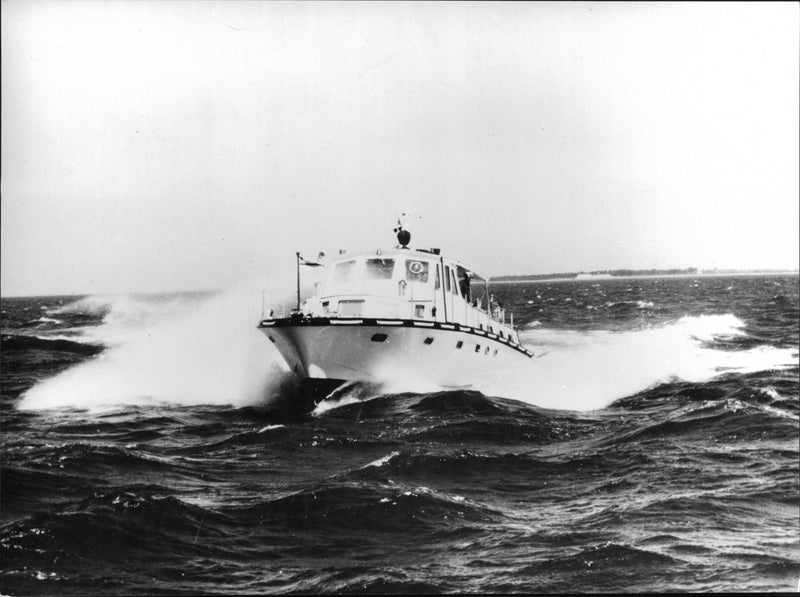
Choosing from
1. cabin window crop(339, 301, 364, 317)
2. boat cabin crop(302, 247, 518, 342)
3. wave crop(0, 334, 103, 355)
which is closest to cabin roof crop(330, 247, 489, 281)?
boat cabin crop(302, 247, 518, 342)

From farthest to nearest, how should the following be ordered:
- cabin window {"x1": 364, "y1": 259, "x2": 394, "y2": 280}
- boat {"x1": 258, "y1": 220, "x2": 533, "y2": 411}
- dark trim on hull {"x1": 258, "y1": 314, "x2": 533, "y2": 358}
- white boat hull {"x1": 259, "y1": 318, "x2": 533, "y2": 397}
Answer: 1. cabin window {"x1": 364, "y1": 259, "x2": 394, "y2": 280}
2. boat {"x1": 258, "y1": 220, "x2": 533, "y2": 411}
3. white boat hull {"x1": 259, "y1": 318, "x2": 533, "y2": 397}
4. dark trim on hull {"x1": 258, "y1": 314, "x2": 533, "y2": 358}

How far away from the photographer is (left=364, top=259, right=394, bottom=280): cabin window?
19.0 m

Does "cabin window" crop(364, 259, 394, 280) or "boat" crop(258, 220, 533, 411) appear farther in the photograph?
"cabin window" crop(364, 259, 394, 280)

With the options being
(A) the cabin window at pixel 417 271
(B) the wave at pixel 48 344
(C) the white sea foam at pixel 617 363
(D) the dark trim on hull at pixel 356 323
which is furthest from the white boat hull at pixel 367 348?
(B) the wave at pixel 48 344

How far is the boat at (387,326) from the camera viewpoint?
16.7m

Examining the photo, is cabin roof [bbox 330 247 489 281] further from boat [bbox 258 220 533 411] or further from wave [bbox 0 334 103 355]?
wave [bbox 0 334 103 355]

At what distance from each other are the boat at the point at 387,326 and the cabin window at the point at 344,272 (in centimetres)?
3

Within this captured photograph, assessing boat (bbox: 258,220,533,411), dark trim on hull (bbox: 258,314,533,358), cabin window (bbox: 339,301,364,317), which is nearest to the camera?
dark trim on hull (bbox: 258,314,533,358)

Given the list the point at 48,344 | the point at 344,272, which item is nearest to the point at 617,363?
the point at 344,272

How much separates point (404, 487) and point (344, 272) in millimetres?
10648

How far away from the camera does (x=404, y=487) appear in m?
9.60

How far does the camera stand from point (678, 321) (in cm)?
3778

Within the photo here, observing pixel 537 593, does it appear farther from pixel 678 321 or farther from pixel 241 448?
pixel 678 321

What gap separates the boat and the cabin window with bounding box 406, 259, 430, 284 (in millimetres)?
28
